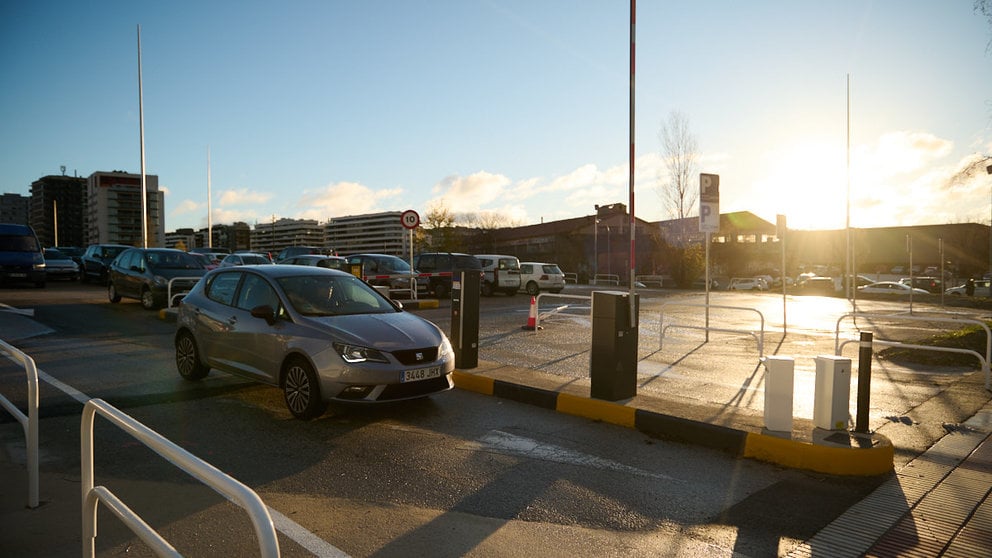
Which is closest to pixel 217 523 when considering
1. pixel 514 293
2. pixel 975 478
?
pixel 975 478

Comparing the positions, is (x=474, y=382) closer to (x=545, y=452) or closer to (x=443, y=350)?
(x=443, y=350)

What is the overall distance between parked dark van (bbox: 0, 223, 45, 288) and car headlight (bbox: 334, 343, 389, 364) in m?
22.0

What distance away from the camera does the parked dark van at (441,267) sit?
24.3 metres

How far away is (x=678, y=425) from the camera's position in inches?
231

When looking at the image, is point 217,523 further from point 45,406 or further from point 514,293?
point 514,293

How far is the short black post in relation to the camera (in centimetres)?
531

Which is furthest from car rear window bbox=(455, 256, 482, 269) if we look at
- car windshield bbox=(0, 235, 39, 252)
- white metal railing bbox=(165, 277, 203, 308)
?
car windshield bbox=(0, 235, 39, 252)

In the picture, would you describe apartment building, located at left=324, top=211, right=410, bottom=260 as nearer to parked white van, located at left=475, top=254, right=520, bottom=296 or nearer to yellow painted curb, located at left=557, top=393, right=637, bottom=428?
parked white van, located at left=475, top=254, right=520, bottom=296

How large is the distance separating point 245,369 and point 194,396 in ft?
2.66

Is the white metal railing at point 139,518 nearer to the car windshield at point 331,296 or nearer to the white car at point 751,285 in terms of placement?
the car windshield at point 331,296

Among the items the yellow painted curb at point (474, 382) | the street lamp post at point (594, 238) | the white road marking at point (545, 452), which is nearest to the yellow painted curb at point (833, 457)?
the white road marking at point (545, 452)

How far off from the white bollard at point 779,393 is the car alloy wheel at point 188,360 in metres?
6.59

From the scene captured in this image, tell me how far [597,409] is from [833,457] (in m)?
2.31

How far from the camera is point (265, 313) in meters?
6.60
